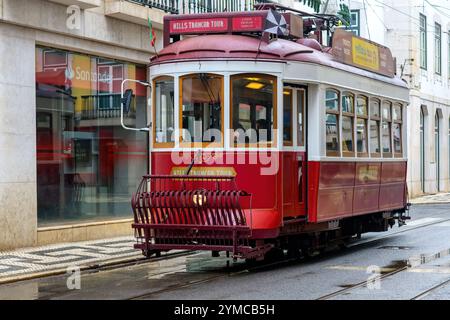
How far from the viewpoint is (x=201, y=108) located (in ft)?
36.7

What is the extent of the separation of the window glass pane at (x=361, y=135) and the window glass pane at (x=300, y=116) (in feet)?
5.62

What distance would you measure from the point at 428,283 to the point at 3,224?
24.6ft

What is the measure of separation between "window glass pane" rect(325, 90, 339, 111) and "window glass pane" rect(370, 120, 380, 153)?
160 centimetres

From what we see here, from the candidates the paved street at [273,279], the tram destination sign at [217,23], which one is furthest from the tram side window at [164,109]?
the paved street at [273,279]

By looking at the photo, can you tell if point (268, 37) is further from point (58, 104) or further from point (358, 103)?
point (58, 104)

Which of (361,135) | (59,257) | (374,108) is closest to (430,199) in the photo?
(374,108)

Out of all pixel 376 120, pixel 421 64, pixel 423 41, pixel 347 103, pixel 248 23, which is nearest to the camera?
pixel 248 23

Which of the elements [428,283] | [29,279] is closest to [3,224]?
Answer: [29,279]

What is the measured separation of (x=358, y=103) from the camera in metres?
13.3

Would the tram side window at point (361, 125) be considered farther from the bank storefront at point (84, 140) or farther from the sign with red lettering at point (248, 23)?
the bank storefront at point (84, 140)

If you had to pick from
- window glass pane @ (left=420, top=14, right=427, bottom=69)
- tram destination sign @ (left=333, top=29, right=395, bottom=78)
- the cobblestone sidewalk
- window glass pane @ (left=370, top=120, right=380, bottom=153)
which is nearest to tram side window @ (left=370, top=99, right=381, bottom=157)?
window glass pane @ (left=370, top=120, right=380, bottom=153)

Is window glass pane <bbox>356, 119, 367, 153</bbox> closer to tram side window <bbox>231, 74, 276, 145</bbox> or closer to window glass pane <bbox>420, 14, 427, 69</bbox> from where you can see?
tram side window <bbox>231, 74, 276, 145</bbox>

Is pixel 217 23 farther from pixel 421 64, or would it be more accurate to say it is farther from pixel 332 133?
pixel 421 64

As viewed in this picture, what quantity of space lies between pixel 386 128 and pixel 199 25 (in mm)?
4717
